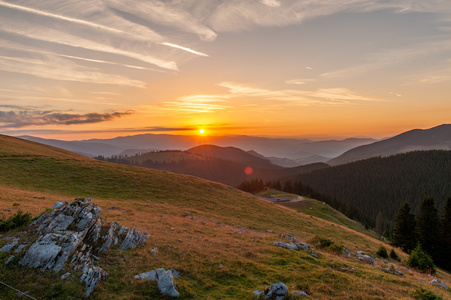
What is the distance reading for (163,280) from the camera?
1177 centimetres

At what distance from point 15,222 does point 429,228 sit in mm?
78384

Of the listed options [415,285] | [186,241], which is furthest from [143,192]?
[415,285]

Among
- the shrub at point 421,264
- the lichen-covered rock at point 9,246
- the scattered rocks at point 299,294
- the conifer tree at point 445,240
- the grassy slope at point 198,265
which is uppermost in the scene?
the lichen-covered rock at point 9,246

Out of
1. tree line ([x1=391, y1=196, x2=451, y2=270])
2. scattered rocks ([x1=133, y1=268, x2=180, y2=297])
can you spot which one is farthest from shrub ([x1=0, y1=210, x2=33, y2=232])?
tree line ([x1=391, y1=196, x2=451, y2=270])

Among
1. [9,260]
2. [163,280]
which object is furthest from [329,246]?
[9,260]

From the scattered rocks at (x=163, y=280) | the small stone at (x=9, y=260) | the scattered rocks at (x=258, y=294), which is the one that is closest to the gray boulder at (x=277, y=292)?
the scattered rocks at (x=258, y=294)

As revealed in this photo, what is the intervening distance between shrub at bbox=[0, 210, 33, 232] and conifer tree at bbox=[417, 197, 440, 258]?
244 feet

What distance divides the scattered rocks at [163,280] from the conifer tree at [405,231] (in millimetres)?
63211

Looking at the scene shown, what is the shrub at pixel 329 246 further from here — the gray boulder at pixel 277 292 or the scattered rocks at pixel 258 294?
the scattered rocks at pixel 258 294

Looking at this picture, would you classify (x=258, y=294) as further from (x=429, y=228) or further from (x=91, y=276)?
(x=429, y=228)

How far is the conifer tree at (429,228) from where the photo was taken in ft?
163

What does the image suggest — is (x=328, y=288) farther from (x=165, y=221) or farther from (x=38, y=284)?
(x=165, y=221)

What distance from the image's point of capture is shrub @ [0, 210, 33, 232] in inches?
Result: 555

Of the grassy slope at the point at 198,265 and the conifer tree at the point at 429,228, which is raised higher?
the grassy slope at the point at 198,265
